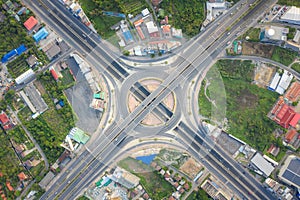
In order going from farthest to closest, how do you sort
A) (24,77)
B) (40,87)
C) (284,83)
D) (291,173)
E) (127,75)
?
(127,75), (40,87), (24,77), (284,83), (291,173)

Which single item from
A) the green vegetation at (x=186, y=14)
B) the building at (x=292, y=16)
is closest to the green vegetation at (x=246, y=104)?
the green vegetation at (x=186, y=14)

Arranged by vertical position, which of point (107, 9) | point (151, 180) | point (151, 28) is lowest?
point (151, 180)

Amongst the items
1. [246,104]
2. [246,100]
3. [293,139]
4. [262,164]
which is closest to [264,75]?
[246,100]

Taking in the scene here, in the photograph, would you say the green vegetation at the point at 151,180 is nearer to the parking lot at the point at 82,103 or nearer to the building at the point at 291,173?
the parking lot at the point at 82,103

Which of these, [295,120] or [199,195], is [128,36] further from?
[295,120]

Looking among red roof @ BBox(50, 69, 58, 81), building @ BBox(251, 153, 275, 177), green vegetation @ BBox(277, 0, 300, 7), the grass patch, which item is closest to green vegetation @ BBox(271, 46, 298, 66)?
the grass patch

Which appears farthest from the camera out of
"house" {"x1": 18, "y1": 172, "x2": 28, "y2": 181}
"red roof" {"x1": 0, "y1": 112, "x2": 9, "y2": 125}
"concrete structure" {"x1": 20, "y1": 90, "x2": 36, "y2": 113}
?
"concrete structure" {"x1": 20, "y1": 90, "x2": 36, "y2": 113}

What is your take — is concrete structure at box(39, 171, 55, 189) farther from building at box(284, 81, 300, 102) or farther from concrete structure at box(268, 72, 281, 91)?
building at box(284, 81, 300, 102)
